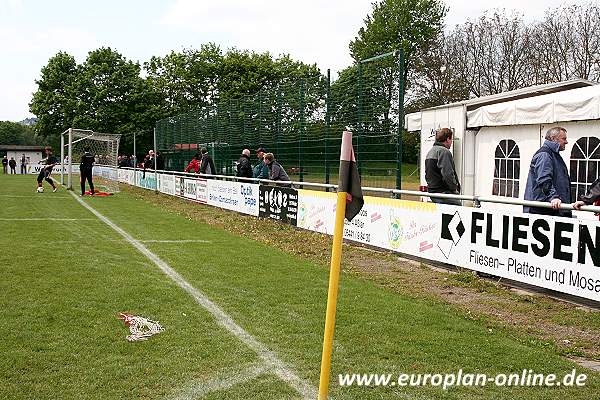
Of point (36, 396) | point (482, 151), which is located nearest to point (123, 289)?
point (36, 396)

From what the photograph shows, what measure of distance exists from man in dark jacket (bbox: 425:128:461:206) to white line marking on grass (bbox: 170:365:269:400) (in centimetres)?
647

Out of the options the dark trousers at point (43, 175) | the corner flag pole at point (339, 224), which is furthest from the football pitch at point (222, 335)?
the dark trousers at point (43, 175)

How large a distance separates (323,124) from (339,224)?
1621 cm

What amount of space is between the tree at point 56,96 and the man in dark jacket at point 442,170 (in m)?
62.5

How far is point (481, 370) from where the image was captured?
18.6 feet

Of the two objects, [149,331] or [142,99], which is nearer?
[149,331]

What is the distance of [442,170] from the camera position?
11469 mm

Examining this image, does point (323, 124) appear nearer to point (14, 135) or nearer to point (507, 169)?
point (507, 169)

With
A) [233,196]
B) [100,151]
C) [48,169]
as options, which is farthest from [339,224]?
[100,151]

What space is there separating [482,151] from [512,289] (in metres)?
6.16

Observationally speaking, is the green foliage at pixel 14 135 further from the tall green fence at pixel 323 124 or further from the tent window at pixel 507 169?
the tent window at pixel 507 169

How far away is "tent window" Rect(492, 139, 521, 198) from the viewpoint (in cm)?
1397

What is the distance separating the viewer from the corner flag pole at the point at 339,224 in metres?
4.20

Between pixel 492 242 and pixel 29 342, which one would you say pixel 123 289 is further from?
Result: pixel 492 242
